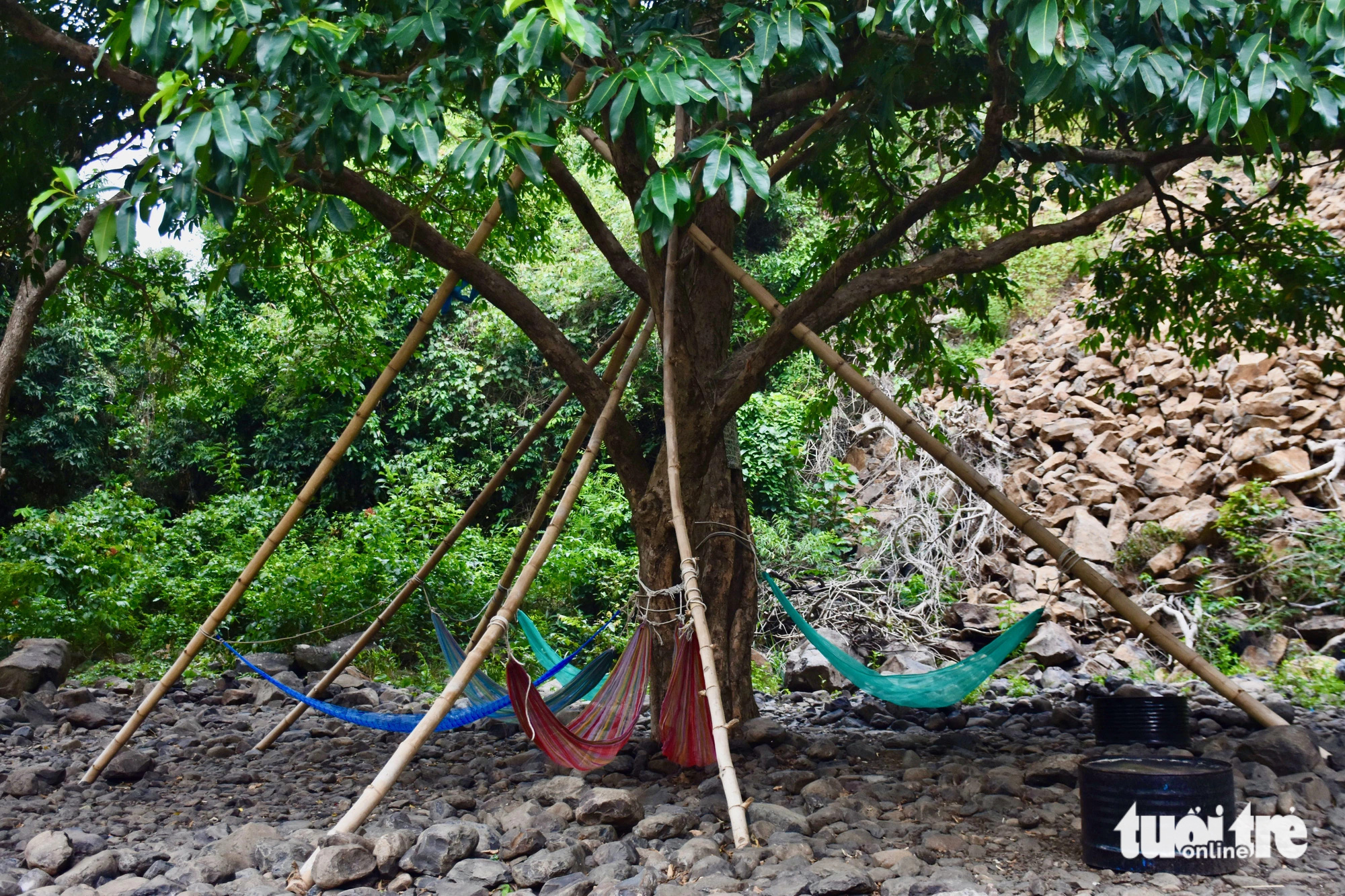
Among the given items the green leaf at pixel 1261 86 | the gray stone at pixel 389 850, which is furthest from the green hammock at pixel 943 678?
the green leaf at pixel 1261 86

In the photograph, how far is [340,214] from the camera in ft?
6.51

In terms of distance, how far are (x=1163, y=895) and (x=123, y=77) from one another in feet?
10.7

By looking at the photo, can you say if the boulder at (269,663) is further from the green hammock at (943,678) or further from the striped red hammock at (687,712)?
the green hammock at (943,678)

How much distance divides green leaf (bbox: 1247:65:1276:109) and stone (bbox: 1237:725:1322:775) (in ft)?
6.06

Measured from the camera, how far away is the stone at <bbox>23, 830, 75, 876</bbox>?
2.31 metres

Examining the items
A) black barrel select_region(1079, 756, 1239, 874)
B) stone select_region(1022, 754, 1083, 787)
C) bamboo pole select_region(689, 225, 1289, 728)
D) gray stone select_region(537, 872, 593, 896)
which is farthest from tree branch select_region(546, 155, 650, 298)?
black barrel select_region(1079, 756, 1239, 874)

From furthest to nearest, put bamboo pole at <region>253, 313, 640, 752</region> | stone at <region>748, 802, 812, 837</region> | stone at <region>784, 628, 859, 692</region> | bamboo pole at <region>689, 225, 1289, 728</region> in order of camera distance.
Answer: stone at <region>784, 628, 859, 692</region>
bamboo pole at <region>253, 313, 640, 752</region>
bamboo pole at <region>689, 225, 1289, 728</region>
stone at <region>748, 802, 812, 837</region>

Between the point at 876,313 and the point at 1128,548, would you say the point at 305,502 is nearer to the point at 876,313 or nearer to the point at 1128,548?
the point at 876,313

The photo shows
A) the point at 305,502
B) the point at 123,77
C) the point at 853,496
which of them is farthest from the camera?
the point at 853,496

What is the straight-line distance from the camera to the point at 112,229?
6.11ft

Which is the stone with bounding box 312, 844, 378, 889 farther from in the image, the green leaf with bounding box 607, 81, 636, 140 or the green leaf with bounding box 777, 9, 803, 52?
→ the green leaf with bounding box 777, 9, 803, 52

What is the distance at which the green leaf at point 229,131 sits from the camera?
177 cm

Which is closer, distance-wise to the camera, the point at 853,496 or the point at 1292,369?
the point at 1292,369

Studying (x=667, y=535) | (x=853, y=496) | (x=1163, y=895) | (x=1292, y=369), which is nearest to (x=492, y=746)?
(x=667, y=535)
